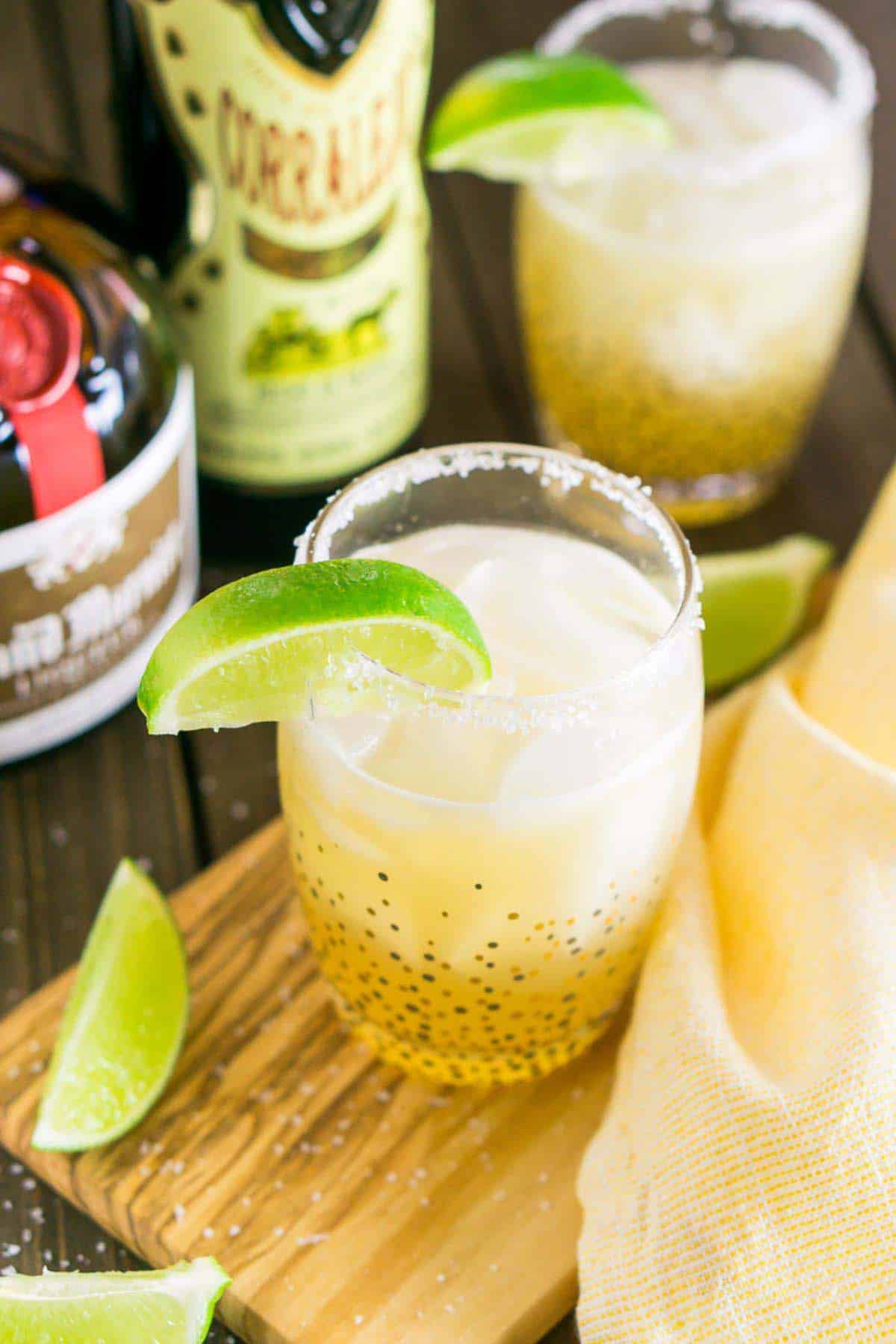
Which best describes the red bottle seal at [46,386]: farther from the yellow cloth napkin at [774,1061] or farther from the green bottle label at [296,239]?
the yellow cloth napkin at [774,1061]

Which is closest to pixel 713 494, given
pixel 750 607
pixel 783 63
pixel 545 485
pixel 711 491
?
pixel 711 491

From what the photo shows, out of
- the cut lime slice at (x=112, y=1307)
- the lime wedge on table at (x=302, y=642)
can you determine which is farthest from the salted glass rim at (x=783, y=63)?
the cut lime slice at (x=112, y=1307)

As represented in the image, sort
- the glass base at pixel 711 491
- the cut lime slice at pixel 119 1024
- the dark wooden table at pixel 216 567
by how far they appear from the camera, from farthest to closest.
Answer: the glass base at pixel 711 491 < the dark wooden table at pixel 216 567 < the cut lime slice at pixel 119 1024

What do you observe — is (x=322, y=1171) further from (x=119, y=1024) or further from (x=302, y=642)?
(x=302, y=642)

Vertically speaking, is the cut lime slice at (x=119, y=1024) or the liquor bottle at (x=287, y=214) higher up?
the liquor bottle at (x=287, y=214)

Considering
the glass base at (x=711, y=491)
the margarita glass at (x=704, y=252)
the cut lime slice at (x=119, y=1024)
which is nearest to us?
the cut lime slice at (x=119, y=1024)

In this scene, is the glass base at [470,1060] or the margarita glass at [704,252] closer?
the glass base at [470,1060]

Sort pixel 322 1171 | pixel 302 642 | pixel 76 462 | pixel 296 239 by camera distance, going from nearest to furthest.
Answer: pixel 302 642 < pixel 322 1171 < pixel 76 462 < pixel 296 239

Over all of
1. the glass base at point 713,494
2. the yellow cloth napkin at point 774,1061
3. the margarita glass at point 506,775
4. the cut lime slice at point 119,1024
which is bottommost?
the glass base at point 713,494
